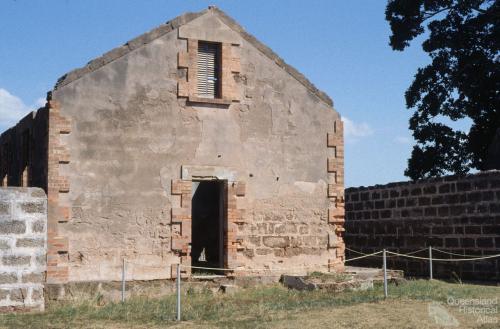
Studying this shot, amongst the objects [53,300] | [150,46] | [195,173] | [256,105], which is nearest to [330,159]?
[256,105]

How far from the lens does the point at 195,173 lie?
14305 millimetres

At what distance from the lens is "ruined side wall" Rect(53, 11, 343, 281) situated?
13.4 metres

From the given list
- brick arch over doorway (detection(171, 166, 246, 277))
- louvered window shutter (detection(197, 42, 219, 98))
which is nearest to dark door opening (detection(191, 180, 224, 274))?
brick arch over doorway (detection(171, 166, 246, 277))

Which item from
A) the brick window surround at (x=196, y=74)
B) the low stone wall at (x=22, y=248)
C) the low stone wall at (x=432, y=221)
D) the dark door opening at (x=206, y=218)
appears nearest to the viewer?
the low stone wall at (x=22, y=248)

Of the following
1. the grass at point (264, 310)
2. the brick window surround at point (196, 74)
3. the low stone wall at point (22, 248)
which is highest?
the brick window surround at point (196, 74)

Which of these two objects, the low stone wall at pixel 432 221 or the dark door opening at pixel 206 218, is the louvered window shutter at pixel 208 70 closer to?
the dark door opening at pixel 206 218

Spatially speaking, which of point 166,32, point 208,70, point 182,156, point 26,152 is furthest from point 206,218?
point 166,32

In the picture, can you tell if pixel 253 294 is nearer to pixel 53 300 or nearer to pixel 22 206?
pixel 53 300

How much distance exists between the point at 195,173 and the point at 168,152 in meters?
0.71

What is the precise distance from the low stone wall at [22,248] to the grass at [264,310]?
0.29 meters

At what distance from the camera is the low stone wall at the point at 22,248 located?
36.1 feet

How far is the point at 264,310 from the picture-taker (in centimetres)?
1150

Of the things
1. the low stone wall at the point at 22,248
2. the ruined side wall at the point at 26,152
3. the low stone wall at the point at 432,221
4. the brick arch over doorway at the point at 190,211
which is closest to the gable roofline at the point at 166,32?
the ruined side wall at the point at 26,152

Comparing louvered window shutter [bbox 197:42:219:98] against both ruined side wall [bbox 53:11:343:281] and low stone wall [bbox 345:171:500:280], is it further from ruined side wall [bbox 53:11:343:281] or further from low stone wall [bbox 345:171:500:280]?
low stone wall [bbox 345:171:500:280]
